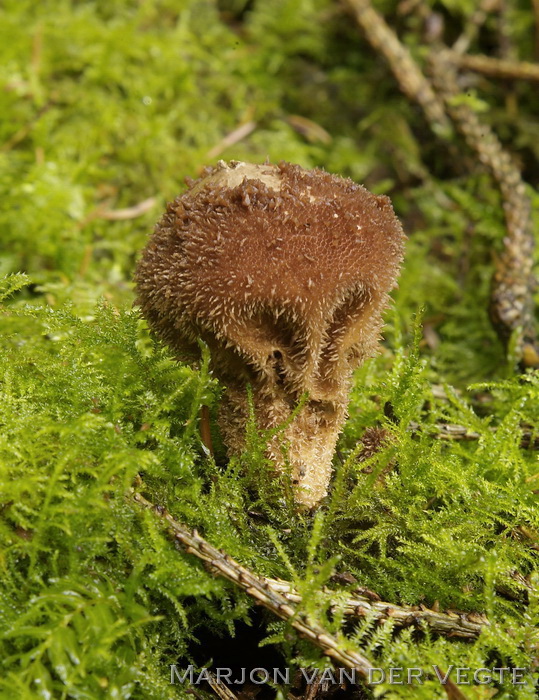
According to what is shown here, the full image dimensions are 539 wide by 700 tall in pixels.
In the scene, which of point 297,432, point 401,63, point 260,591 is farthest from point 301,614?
point 401,63

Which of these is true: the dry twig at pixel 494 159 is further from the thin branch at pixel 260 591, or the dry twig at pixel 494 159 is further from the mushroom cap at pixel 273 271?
the thin branch at pixel 260 591

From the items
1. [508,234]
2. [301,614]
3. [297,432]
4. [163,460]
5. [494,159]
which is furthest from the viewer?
[494,159]

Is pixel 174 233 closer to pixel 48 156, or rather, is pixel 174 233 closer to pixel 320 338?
pixel 320 338

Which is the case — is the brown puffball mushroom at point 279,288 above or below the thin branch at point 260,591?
above

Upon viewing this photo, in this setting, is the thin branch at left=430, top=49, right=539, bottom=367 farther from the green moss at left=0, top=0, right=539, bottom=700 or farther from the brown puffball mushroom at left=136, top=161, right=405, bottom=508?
the brown puffball mushroom at left=136, top=161, right=405, bottom=508

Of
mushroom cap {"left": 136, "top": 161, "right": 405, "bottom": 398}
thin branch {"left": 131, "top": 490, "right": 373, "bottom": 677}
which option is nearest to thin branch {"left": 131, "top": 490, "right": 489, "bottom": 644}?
thin branch {"left": 131, "top": 490, "right": 373, "bottom": 677}

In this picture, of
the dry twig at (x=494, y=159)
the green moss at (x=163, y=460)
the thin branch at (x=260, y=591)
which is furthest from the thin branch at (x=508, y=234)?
the thin branch at (x=260, y=591)

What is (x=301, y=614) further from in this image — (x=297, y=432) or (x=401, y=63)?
(x=401, y=63)

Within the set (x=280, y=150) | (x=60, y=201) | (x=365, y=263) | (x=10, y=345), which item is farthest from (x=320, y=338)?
(x=280, y=150)
